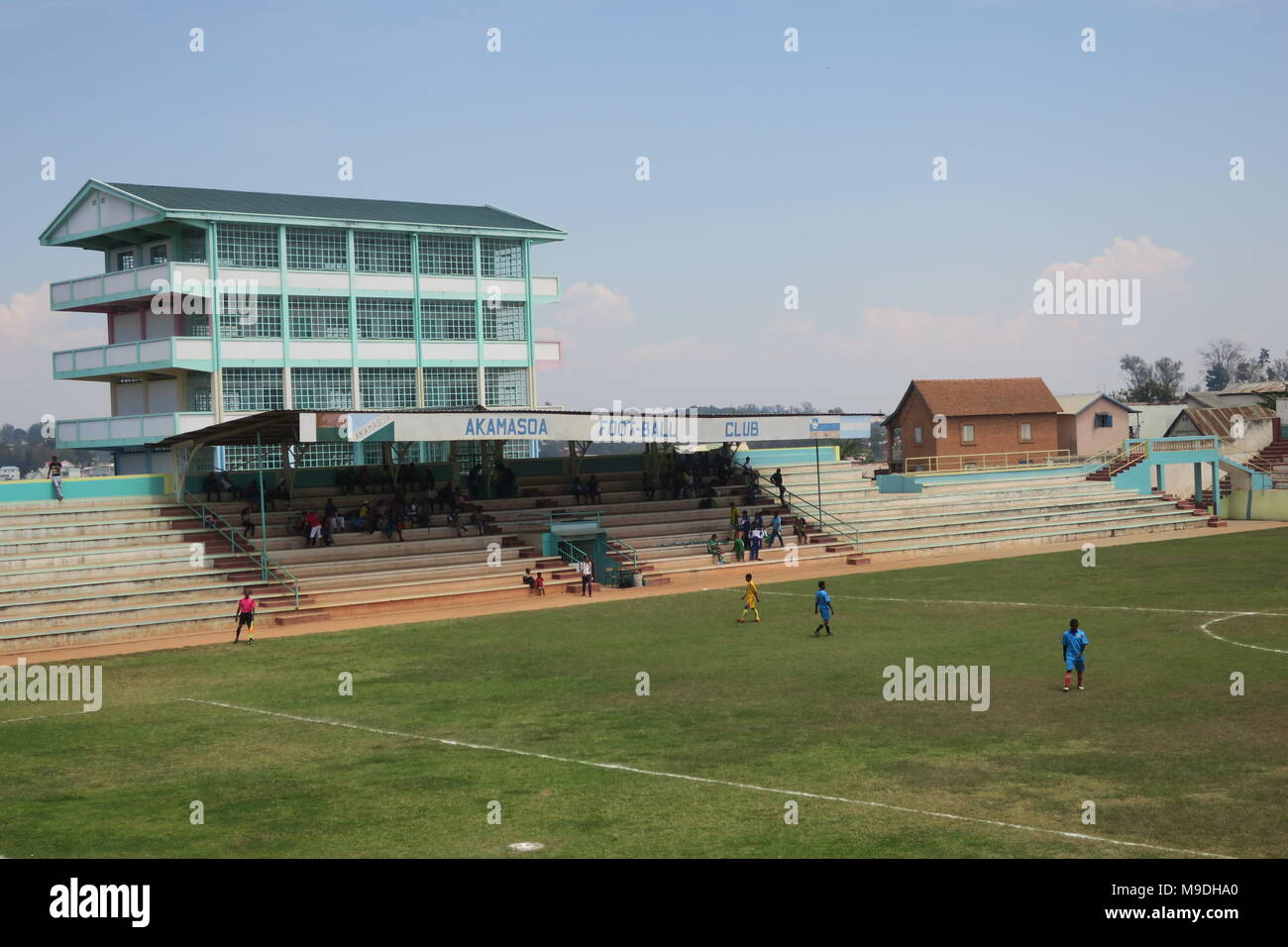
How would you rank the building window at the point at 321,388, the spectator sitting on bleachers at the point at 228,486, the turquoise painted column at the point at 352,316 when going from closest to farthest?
the spectator sitting on bleachers at the point at 228,486
the building window at the point at 321,388
the turquoise painted column at the point at 352,316

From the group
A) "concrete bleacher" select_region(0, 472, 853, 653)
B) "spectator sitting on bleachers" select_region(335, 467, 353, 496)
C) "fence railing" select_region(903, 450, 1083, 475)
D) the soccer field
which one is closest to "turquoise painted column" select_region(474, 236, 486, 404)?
"concrete bleacher" select_region(0, 472, 853, 653)

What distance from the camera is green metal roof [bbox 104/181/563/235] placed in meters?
54.3

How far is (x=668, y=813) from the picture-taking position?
49.7ft

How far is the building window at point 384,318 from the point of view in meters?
57.9

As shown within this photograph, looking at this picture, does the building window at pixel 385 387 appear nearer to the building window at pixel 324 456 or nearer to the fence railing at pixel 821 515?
the building window at pixel 324 456

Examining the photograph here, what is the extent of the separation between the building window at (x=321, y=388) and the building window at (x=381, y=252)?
16.1 feet

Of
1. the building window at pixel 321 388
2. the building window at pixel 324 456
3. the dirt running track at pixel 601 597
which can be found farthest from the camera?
the building window at pixel 321 388

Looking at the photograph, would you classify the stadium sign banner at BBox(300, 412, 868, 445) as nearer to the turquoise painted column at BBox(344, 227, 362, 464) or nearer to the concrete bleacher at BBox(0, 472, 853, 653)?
the concrete bleacher at BBox(0, 472, 853, 653)

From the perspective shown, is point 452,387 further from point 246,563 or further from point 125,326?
point 246,563

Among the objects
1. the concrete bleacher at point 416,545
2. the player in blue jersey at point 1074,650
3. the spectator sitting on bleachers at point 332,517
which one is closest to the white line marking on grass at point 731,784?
the player in blue jersey at point 1074,650
